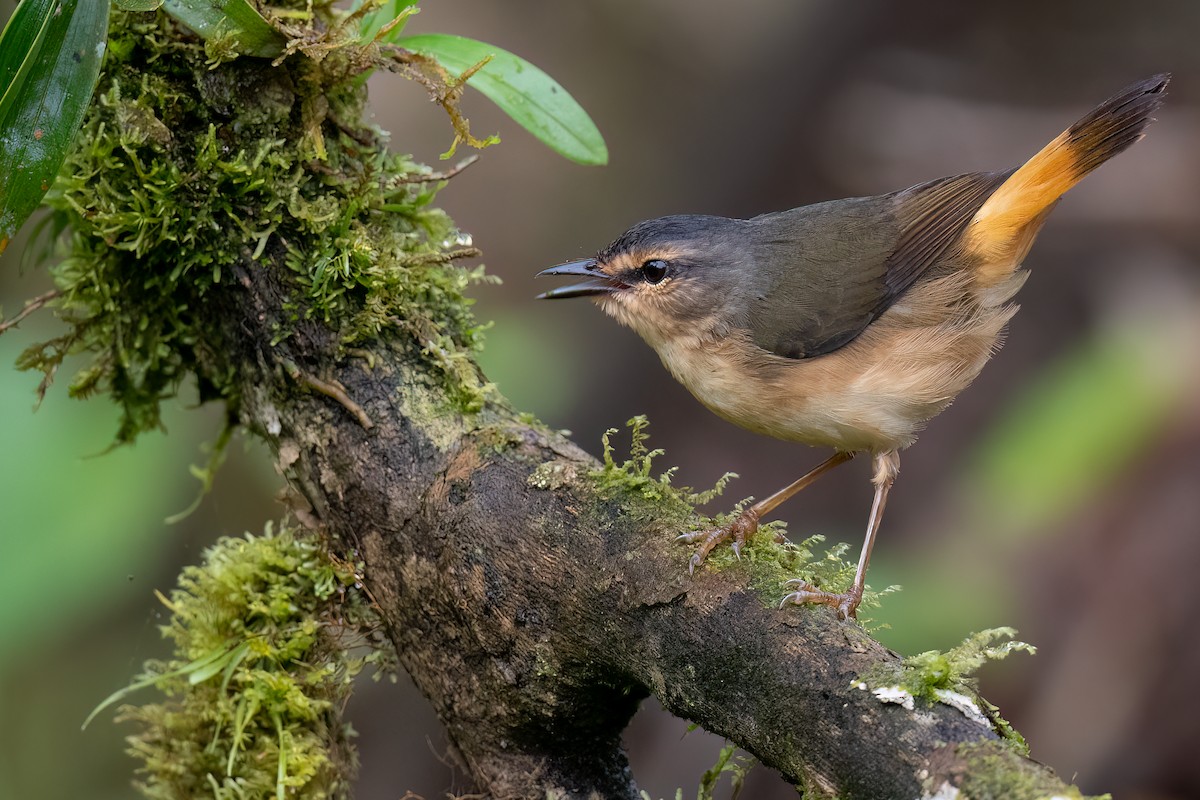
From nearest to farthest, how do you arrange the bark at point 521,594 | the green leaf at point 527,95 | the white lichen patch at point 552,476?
the bark at point 521,594 → the white lichen patch at point 552,476 → the green leaf at point 527,95

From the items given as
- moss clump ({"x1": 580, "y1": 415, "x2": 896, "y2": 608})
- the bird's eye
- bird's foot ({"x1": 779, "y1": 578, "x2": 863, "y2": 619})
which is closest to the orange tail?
the bird's eye

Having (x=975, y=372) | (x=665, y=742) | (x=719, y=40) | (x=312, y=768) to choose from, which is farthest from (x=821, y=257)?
(x=719, y=40)

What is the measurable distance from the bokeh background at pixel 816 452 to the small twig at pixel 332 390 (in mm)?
1990

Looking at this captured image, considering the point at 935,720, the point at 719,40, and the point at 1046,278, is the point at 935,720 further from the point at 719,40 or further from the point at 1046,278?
the point at 719,40

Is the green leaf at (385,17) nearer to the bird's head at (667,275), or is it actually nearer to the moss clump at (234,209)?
the moss clump at (234,209)

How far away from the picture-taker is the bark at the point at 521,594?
212 centimetres

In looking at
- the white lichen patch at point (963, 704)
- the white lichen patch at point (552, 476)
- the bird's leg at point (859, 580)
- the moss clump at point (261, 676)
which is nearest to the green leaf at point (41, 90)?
the moss clump at point (261, 676)

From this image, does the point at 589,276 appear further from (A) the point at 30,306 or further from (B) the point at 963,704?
(B) the point at 963,704

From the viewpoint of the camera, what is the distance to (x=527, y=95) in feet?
9.85

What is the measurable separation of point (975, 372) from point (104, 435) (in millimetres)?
3554

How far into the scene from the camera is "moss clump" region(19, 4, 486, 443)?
2.68m

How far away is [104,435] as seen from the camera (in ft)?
14.5

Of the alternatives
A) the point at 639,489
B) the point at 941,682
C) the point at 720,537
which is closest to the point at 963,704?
the point at 941,682

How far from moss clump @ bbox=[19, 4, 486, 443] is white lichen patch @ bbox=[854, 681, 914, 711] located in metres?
1.32
